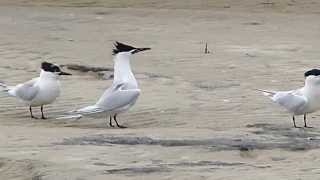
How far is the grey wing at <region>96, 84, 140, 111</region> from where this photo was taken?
11.9 meters

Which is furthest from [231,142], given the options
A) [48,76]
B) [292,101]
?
[48,76]

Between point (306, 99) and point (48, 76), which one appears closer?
point (306, 99)

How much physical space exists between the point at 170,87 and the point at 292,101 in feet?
11.2

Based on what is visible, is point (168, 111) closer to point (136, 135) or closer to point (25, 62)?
point (136, 135)

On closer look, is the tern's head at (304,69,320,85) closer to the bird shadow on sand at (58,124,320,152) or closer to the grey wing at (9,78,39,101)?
the bird shadow on sand at (58,124,320,152)

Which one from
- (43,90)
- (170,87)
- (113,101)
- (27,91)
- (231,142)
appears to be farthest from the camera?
(170,87)

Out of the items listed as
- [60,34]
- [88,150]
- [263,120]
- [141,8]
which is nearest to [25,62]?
[60,34]

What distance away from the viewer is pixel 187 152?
9.87 m

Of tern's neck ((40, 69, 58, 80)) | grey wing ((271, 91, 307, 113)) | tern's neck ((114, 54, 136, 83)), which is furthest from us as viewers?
tern's neck ((40, 69, 58, 80))

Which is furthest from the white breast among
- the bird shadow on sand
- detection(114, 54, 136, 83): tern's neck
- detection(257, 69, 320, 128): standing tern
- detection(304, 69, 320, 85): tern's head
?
detection(304, 69, 320, 85): tern's head

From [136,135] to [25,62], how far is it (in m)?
6.71

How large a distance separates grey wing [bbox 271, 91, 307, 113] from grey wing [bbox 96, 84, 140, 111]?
1.68 metres

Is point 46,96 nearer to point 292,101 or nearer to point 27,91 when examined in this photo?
point 27,91

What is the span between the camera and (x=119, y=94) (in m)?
11.9
